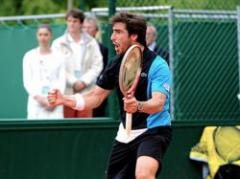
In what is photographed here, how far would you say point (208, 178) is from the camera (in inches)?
385

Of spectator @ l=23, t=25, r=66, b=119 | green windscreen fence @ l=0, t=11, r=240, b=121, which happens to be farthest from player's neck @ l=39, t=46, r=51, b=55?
green windscreen fence @ l=0, t=11, r=240, b=121

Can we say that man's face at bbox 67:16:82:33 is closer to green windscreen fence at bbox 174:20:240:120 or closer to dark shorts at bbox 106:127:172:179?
green windscreen fence at bbox 174:20:240:120

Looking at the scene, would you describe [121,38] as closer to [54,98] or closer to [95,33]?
[54,98]

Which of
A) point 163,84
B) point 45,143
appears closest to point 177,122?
point 45,143

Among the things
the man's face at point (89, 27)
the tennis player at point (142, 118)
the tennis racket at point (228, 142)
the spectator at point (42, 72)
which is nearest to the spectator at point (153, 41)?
the man's face at point (89, 27)

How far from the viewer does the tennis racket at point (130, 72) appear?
7418mm

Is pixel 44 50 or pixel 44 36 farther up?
pixel 44 36

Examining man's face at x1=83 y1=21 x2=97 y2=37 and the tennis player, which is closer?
the tennis player

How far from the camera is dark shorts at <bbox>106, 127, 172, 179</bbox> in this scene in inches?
305

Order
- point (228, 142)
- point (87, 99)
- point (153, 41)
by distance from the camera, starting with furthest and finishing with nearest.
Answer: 1. point (153, 41)
2. point (228, 142)
3. point (87, 99)

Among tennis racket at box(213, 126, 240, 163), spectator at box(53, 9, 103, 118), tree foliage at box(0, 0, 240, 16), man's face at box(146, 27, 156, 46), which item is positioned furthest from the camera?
tree foliage at box(0, 0, 240, 16)

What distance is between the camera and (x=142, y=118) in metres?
7.88

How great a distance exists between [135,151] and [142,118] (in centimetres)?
29

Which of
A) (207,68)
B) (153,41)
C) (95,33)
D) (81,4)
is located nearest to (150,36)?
(153,41)
